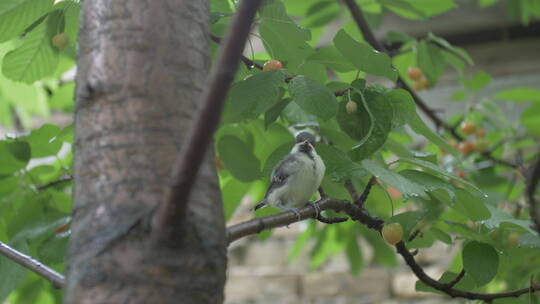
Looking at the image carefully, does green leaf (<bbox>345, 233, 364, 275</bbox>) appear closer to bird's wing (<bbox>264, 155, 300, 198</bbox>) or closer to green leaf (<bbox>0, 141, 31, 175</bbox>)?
bird's wing (<bbox>264, 155, 300, 198</bbox>)

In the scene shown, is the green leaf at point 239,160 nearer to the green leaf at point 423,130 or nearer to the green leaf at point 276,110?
the green leaf at point 276,110

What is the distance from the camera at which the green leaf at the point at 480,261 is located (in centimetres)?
95

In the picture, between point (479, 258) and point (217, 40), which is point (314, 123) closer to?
point (217, 40)

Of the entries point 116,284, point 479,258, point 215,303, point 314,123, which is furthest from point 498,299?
point 116,284

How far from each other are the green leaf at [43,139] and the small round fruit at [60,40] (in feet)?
0.68

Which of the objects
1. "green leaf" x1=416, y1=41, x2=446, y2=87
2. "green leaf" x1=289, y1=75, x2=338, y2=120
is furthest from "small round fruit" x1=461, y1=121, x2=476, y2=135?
"green leaf" x1=289, y1=75, x2=338, y2=120

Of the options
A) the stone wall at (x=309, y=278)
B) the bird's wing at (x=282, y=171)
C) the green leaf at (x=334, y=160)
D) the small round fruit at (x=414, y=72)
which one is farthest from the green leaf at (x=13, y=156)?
the stone wall at (x=309, y=278)

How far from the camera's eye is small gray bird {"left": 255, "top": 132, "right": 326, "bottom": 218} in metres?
1.10


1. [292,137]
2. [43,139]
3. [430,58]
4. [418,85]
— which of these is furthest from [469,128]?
[43,139]

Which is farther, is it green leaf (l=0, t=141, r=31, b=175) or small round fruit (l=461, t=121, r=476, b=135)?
small round fruit (l=461, t=121, r=476, b=135)

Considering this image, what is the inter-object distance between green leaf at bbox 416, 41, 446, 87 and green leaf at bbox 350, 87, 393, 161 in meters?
0.66

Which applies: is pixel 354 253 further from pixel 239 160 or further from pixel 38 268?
pixel 38 268

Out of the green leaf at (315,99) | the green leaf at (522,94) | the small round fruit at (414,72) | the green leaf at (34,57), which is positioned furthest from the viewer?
the small round fruit at (414,72)

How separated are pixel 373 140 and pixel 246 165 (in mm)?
310
